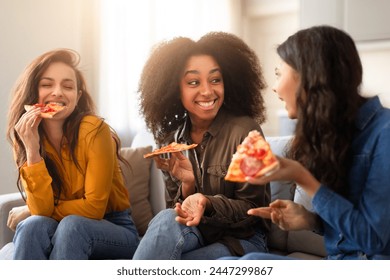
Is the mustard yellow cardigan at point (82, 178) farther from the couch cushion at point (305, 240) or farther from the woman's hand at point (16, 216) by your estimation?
the couch cushion at point (305, 240)

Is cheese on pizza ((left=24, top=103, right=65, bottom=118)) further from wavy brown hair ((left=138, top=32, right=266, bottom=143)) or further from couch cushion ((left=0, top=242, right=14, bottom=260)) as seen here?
couch cushion ((left=0, top=242, right=14, bottom=260))

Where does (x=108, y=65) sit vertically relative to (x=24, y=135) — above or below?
above

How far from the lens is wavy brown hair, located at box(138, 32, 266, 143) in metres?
1.16

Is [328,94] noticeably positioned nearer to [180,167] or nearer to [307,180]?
[307,180]

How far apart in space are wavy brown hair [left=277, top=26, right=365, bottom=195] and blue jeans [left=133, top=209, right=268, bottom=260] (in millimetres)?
309

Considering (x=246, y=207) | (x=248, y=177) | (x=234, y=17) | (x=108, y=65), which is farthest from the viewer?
(x=108, y=65)

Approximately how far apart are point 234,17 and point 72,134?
0.50 m

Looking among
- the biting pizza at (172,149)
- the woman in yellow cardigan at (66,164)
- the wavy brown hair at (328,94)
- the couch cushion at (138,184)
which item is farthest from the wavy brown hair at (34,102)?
the wavy brown hair at (328,94)

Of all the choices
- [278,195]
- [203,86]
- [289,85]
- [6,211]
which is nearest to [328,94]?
[289,85]

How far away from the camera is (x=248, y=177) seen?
2.63ft

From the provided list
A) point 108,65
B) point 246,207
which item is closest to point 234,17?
point 108,65

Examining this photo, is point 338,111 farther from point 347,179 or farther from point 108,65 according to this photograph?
point 108,65

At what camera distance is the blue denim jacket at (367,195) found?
31.4 inches

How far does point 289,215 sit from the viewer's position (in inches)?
36.8
